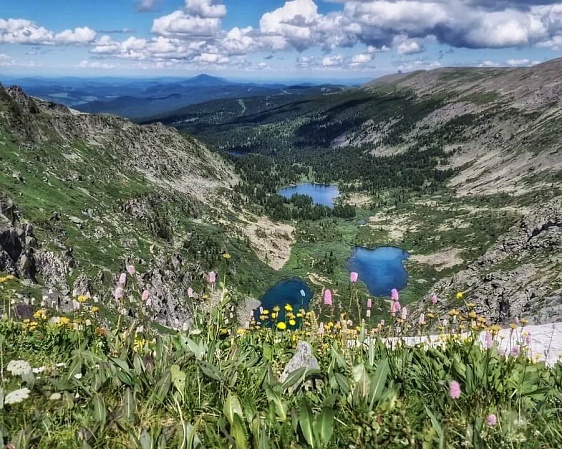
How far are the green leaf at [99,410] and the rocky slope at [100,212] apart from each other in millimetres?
21217

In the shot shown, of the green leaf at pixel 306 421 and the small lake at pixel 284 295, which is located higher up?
the green leaf at pixel 306 421

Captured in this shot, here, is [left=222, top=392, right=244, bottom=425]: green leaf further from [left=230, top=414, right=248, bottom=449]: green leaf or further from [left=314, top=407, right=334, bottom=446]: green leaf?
[left=314, top=407, right=334, bottom=446]: green leaf

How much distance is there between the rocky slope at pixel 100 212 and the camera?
57.5 metres

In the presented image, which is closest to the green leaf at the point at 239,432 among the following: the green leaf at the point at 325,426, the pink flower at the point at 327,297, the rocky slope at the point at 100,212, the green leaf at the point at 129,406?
the green leaf at the point at 325,426

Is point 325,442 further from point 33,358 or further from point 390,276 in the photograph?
point 390,276

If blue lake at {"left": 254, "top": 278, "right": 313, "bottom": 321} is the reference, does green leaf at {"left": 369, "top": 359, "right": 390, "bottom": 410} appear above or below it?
above

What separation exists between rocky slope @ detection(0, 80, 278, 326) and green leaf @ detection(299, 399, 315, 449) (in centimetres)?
2266

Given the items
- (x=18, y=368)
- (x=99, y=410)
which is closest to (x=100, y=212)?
(x=18, y=368)

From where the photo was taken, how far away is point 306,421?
4.34 meters

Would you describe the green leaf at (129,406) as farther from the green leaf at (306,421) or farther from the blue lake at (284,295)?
the blue lake at (284,295)

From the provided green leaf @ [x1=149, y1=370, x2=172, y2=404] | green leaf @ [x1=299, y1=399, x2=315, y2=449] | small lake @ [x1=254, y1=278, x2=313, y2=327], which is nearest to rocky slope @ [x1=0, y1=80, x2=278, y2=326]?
small lake @ [x1=254, y1=278, x2=313, y2=327]

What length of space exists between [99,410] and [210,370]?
124 centimetres

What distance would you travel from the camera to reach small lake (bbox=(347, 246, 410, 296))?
424 ft

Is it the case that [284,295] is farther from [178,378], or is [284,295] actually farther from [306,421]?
[306,421]
